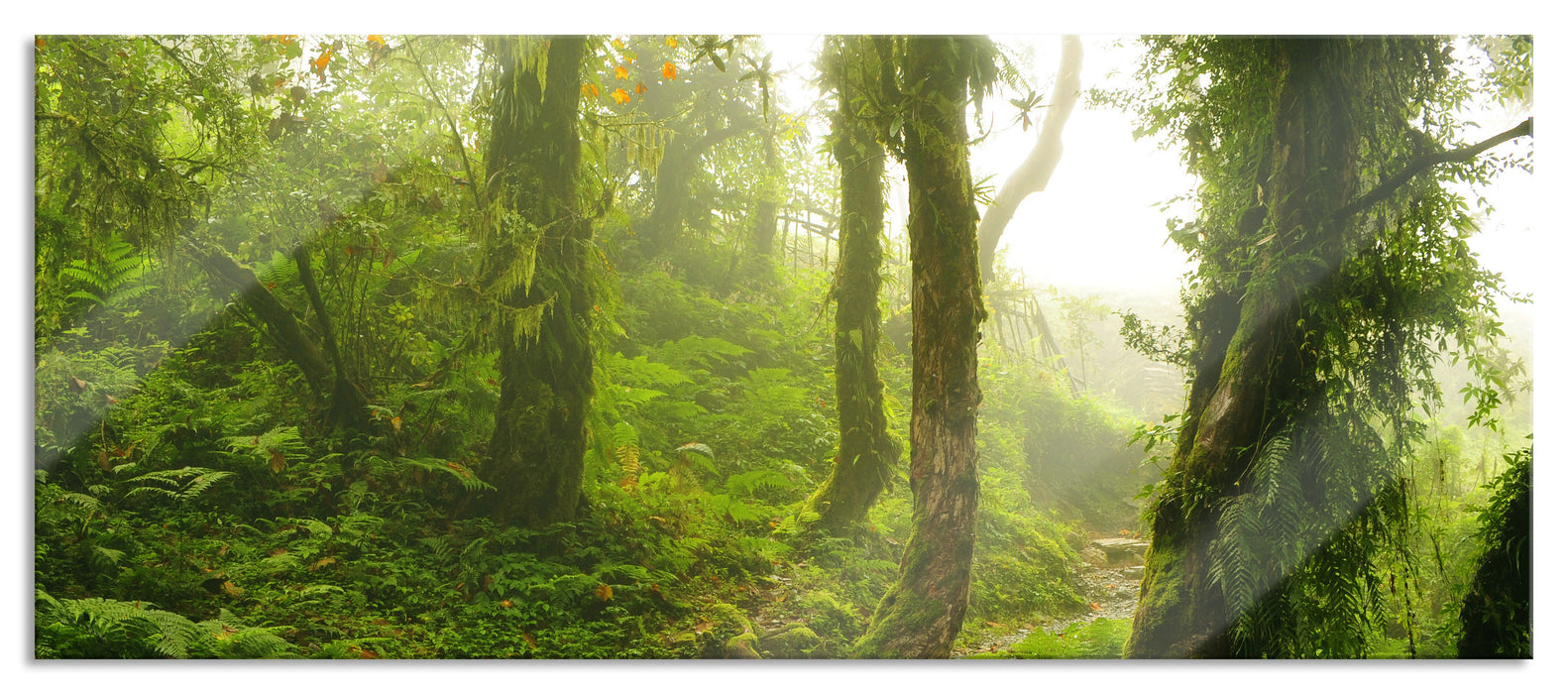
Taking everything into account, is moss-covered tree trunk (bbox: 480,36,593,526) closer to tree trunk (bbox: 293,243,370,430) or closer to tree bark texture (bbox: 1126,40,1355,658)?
tree trunk (bbox: 293,243,370,430)

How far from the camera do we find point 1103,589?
10.5ft

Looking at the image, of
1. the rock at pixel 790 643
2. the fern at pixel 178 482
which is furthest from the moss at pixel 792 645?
the fern at pixel 178 482

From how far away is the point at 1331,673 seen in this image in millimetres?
2740

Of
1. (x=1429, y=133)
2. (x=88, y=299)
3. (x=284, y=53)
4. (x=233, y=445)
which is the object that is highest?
(x=284, y=53)

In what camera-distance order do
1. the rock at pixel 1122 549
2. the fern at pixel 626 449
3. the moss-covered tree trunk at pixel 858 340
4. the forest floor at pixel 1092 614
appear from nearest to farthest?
the forest floor at pixel 1092 614, the rock at pixel 1122 549, the fern at pixel 626 449, the moss-covered tree trunk at pixel 858 340

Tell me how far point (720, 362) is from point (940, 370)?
1276 mm

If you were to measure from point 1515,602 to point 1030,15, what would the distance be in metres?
2.99

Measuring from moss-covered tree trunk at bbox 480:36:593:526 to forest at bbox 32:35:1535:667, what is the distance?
18 millimetres

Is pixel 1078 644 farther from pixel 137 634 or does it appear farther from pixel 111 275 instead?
pixel 111 275

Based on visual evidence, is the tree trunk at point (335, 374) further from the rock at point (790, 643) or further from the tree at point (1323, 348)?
the tree at point (1323, 348)

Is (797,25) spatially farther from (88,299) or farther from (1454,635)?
(1454,635)

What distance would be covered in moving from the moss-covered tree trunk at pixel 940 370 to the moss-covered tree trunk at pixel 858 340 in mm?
682

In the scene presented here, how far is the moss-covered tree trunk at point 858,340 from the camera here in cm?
372

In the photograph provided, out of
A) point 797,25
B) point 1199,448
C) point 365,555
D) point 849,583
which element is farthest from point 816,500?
point 797,25
